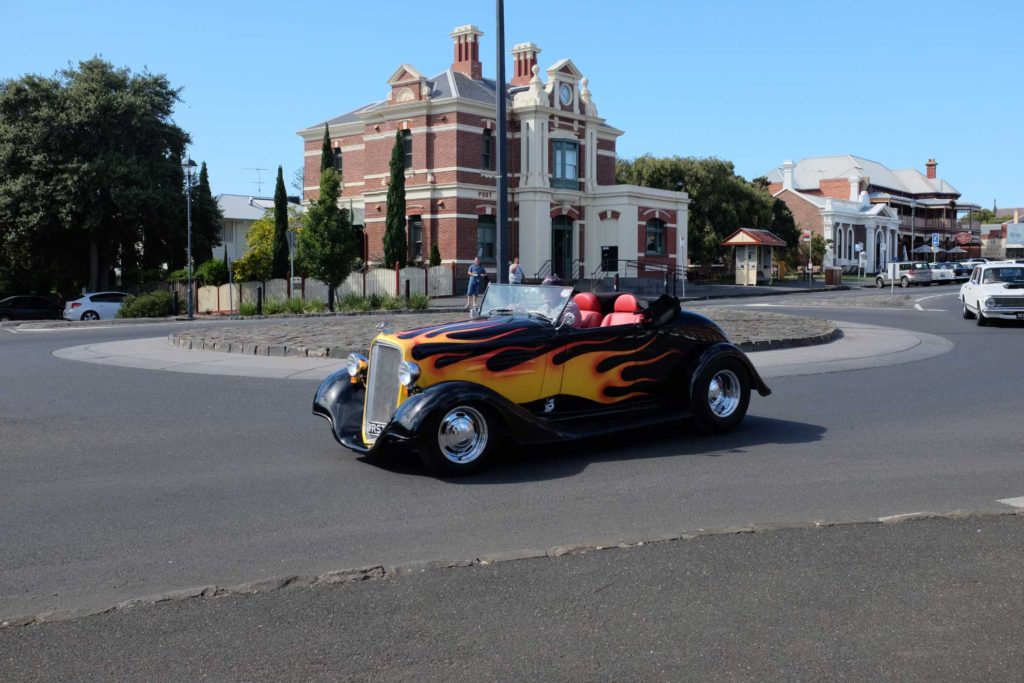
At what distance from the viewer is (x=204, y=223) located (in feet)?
156

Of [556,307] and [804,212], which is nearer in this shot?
[556,307]

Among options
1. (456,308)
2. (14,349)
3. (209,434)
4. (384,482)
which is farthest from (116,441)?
(456,308)

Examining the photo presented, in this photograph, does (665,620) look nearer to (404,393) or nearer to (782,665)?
(782,665)

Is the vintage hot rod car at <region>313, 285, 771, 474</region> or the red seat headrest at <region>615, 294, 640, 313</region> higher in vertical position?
the red seat headrest at <region>615, 294, 640, 313</region>

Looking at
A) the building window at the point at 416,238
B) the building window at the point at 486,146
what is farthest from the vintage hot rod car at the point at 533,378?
the building window at the point at 486,146

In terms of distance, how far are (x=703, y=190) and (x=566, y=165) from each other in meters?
18.0

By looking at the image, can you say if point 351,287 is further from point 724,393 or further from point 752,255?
point 724,393

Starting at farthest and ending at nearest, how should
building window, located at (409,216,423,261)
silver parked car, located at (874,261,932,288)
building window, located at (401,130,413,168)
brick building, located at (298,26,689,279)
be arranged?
silver parked car, located at (874,261,932,288), building window, located at (401,130,413,168), building window, located at (409,216,423,261), brick building, located at (298,26,689,279)

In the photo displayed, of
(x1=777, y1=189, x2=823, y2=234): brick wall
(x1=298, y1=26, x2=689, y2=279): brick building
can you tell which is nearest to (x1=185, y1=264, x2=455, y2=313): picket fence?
(x1=298, y1=26, x2=689, y2=279): brick building

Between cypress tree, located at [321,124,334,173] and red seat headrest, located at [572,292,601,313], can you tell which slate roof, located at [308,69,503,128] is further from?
red seat headrest, located at [572,292,601,313]

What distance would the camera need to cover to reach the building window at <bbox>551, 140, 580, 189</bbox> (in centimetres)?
4766

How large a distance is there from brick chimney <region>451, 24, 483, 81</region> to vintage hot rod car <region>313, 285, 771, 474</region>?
42.1 m

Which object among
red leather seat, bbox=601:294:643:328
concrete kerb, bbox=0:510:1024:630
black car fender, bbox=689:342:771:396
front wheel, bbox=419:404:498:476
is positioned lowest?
concrete kerb, bbox=0:510:1024:630

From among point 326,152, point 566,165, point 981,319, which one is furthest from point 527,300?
point 566,165
